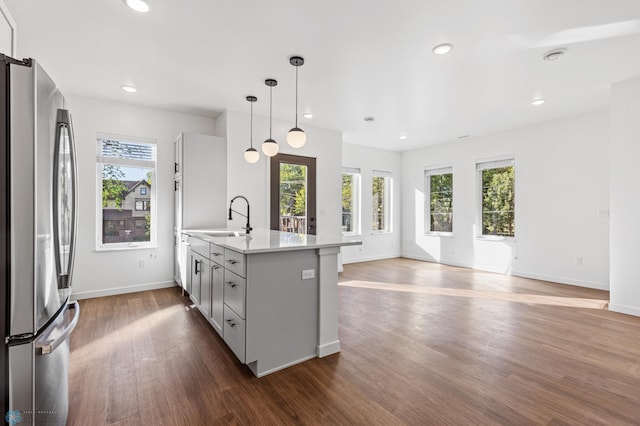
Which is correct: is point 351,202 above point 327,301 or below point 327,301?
above

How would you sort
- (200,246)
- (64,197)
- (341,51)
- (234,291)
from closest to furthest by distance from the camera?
(64,197) < (234,291) < (341,51) < (200,246)

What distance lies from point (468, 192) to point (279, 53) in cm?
507

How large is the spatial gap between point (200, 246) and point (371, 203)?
15.7 ft

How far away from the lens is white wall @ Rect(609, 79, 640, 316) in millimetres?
3457

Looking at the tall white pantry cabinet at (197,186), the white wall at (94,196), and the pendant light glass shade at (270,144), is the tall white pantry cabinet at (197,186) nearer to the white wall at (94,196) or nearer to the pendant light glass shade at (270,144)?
the white wall at (94,196)

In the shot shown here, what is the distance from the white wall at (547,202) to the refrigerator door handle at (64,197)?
20.7ft

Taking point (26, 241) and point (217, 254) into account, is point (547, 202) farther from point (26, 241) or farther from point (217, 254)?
point (26, 241)

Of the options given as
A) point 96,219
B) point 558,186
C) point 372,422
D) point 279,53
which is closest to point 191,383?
point 372,422

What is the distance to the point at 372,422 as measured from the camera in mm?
1730

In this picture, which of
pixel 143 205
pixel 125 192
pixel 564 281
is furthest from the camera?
pixel 564 281

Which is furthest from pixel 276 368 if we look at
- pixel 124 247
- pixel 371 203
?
pixel 371 203

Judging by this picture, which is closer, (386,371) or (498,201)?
(386,371)

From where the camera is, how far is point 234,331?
234cm

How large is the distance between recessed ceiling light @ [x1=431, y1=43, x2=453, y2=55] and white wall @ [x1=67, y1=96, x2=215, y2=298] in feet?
11.9
